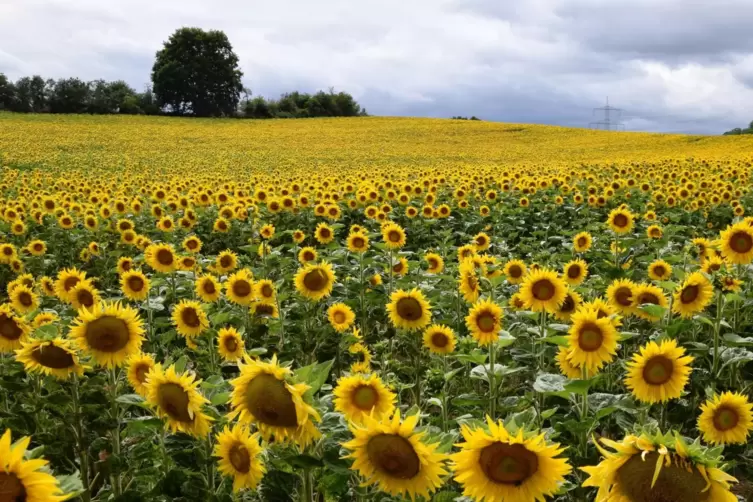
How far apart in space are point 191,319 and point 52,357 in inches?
63.7

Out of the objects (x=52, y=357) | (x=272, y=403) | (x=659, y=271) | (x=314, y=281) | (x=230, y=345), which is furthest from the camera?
(x=659, y=271)

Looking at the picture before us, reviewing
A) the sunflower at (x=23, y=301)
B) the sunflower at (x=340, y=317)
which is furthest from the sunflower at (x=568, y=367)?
the sunflower at (x=23, y=301)

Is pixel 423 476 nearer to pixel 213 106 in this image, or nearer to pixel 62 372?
pixel 62 372

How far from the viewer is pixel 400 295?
4.17 meters

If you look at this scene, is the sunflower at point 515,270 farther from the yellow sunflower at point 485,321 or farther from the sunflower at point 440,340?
the yellow sunflower at point 485,321

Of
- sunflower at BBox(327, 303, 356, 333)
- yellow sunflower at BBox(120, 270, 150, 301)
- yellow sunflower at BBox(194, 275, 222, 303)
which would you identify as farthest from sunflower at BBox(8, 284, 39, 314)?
sunflower at BBox(327, 303, 356, 333)

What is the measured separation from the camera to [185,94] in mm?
70812

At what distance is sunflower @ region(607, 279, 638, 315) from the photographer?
4250 mm

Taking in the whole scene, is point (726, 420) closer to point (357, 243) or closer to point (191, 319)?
point (191, 319)

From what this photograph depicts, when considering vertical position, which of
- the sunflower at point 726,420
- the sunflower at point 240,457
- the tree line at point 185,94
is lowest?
the sunflower at point 726,420

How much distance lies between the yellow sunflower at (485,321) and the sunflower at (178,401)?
5.83 ft

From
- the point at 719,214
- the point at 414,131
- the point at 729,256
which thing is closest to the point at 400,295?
the point at 729,256

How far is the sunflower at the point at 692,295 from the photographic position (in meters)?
3.80

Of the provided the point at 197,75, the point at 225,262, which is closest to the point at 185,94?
the point at 197,75
